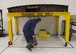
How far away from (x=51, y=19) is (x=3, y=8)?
6.52 feet

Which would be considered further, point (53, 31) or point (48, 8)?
point (53, 31)

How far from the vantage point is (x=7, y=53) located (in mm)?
3535

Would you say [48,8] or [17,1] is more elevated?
[17,1]

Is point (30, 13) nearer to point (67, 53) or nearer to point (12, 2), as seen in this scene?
point (67, 53)

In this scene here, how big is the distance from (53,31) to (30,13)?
2.35 metres

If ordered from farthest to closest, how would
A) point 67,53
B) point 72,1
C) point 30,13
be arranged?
point 72,1, point 30,13, point 67,53

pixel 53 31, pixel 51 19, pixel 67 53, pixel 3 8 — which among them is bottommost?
pixel 67 53

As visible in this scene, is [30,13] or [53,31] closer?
[30,13]

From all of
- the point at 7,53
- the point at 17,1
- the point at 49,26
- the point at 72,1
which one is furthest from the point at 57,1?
the point at 7,53

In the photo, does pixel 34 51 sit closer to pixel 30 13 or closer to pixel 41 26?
pixel 30 13

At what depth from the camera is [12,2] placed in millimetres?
6070

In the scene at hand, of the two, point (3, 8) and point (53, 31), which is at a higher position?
point (3, 8)

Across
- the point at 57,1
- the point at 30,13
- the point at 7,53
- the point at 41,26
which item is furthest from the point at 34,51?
the point at 57,1

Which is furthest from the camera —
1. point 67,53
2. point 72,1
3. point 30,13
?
point 72,1
